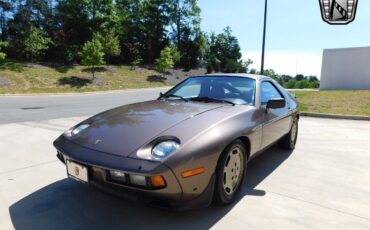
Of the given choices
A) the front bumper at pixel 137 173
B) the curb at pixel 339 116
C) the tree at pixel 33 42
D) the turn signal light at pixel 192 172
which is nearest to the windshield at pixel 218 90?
the turn signal light at pixel 192 172

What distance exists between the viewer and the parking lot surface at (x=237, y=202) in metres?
2.54

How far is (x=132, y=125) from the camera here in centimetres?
274

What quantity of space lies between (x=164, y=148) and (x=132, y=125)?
0.55 metres

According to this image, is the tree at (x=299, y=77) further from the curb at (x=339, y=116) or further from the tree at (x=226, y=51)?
the curb at (x=339, y=116)

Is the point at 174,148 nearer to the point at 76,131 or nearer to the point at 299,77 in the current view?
the point at 76,131

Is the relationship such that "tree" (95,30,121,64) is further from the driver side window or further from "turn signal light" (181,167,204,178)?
"turn signal light" (181,167,204,178)

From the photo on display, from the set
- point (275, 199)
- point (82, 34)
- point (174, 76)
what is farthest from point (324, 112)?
point (82, 34)

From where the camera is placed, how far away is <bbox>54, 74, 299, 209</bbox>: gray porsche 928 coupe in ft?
7.36

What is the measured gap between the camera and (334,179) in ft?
12.1

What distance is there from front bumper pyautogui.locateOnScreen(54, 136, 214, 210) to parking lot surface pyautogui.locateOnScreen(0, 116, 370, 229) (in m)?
0.30

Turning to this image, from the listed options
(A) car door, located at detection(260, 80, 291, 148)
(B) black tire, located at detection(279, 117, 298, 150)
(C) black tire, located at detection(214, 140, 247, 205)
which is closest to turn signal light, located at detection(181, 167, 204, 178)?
(C) black tire, located at detection(214, 140, 247, 205)

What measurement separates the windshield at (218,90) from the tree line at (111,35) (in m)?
20.1

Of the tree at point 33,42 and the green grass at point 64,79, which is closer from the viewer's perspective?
the green grass at point 64,79

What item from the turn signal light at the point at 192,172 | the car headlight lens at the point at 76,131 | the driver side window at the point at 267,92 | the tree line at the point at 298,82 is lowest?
the tree line at the point at 298,82
